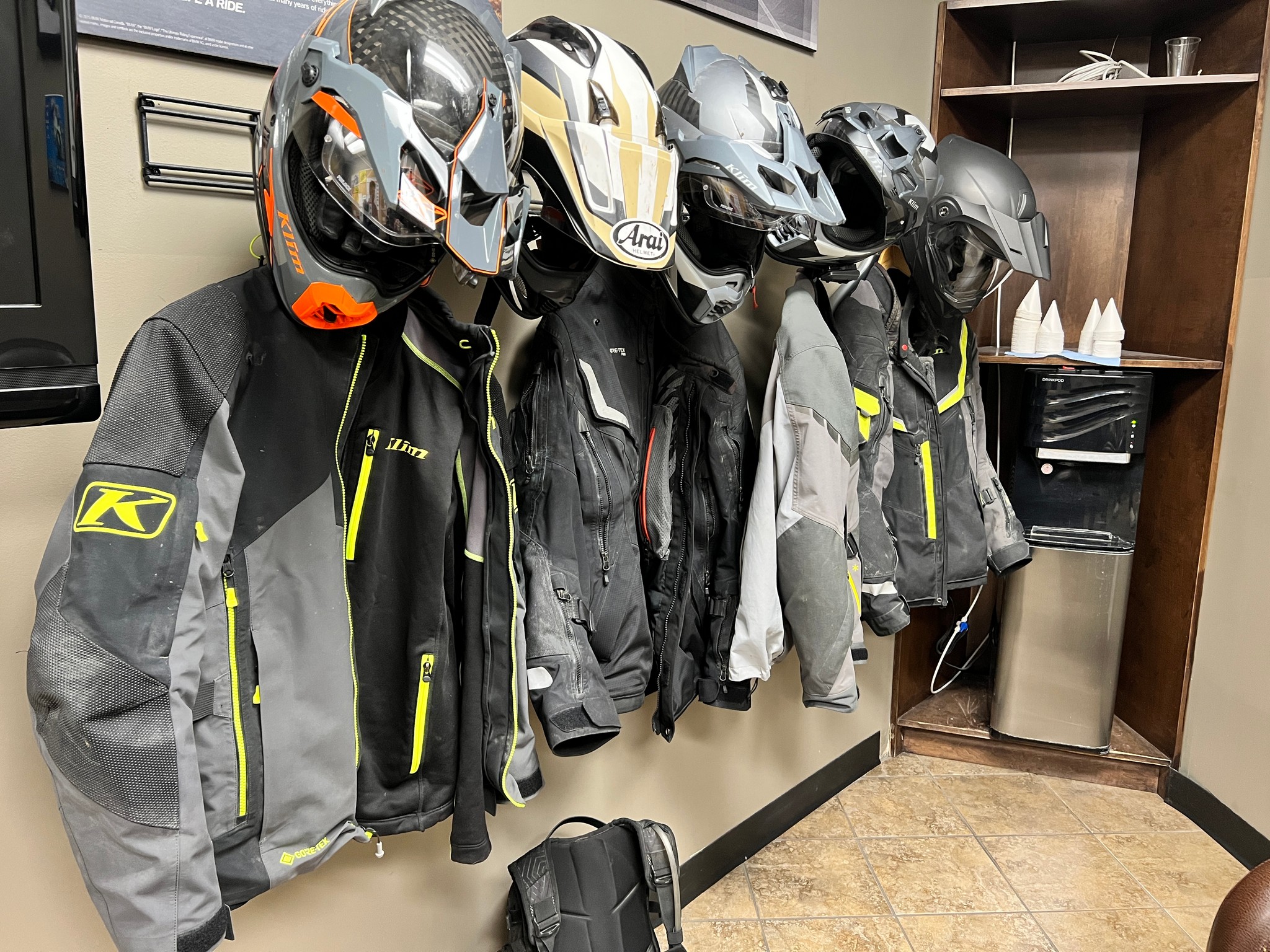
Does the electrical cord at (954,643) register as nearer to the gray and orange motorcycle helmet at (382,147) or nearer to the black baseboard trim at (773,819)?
the black baseboard trim at (773,819)

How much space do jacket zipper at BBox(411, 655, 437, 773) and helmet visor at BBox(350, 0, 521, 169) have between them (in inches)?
26.8

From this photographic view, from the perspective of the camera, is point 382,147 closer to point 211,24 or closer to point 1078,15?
point 211,24

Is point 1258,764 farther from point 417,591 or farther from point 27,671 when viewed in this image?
point 27,671

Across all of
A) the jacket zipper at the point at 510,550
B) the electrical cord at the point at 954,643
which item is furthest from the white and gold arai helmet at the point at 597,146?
the electrical cord at the point at 954,643

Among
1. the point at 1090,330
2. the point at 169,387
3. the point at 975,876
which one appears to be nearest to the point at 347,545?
the point at 169,387

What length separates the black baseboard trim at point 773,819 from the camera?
7.25 ft

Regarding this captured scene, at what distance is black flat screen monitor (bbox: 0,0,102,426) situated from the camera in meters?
0.97

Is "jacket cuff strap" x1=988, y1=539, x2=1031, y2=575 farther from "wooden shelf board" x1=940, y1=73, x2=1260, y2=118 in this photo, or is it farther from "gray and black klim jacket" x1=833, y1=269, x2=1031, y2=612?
"wooden shelf board" x1=940, y1=73, x2=1260, y2=118

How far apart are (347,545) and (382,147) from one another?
54 cm

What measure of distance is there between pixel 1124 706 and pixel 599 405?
2344mm

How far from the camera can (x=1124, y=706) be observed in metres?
2.92

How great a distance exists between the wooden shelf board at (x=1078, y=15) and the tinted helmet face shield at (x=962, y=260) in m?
0.89

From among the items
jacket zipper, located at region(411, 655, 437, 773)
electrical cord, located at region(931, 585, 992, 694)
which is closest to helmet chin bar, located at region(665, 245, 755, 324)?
jacket zipper, located at region(411, 655, 437, 773)

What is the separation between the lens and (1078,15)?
2611mm
